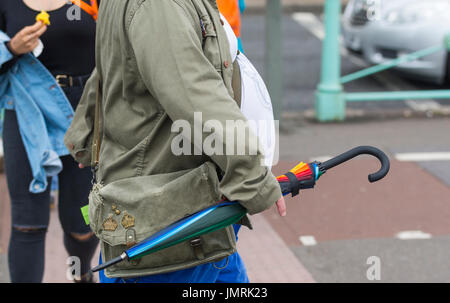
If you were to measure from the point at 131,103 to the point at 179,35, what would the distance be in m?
0.32

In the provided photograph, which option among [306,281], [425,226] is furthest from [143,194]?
[425,226]

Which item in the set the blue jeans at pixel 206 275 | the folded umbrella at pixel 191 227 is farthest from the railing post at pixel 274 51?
the folded umbrella at pixel 191 227

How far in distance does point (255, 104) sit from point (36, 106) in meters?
1.38

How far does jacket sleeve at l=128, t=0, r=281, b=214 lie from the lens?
1.79 m

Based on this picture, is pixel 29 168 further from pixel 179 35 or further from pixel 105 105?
pixel 179 35

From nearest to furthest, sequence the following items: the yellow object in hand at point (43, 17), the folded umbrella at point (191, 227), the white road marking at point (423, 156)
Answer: the folded umbrella at point (191, 227)
the yellow object in hand at point (43, 17)
the white road marking at point (423, 156)

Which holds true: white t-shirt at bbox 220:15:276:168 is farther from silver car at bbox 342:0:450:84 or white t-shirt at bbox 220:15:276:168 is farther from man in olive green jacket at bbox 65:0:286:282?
silver car at bbox 342:0:450:84

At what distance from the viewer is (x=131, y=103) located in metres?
2.02

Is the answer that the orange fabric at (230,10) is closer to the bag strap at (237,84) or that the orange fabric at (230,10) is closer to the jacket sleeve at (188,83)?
the bag strap at (237,84)

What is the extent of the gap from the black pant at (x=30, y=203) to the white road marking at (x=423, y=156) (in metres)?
3.37

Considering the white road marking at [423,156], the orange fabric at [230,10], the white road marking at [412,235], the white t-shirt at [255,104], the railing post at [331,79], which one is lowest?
the white road marking at [423,156]

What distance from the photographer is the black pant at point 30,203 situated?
3.13 meters

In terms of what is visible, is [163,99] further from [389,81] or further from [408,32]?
[389,81]

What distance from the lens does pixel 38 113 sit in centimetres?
310
